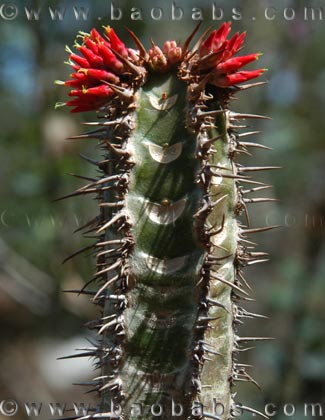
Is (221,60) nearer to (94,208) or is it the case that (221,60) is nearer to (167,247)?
(167,247)

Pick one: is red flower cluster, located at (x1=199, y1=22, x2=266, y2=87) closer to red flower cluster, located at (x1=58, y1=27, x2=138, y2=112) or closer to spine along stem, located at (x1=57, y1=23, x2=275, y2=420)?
spine along stem, located at (x1=57, y1=23, x2=275, y2=420)

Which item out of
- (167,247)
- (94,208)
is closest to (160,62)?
(167,247)

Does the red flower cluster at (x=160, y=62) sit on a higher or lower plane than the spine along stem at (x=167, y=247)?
higher

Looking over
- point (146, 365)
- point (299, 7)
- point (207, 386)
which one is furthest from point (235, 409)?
point (299, 7)

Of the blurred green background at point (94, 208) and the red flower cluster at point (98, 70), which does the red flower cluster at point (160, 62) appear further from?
the blurred green background at point (94, 208)

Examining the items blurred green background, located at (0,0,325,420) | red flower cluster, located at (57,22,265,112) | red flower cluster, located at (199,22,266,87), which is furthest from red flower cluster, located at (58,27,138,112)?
blurred green background, located at (0,0,325,420)

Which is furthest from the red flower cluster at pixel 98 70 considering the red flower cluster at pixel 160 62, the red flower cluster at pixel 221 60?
the red flower cluster at pixel 221 60
